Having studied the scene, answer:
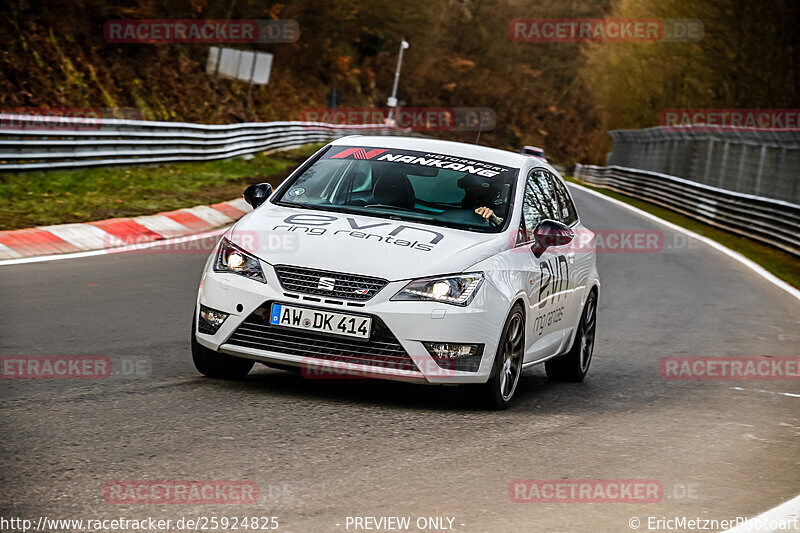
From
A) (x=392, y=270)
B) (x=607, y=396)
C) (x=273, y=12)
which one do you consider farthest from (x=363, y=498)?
(x=273, y=12)

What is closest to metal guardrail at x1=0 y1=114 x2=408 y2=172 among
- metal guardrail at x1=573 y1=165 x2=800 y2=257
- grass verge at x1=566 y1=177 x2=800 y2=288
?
grass verge at x1=566 y1=177 x2=800 y2=288

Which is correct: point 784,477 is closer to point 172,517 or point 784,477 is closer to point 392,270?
point 392,270

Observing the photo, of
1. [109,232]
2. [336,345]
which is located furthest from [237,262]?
[109,232]

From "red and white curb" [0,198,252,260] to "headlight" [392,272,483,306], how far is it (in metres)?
7.64

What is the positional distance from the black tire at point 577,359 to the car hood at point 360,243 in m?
1.88

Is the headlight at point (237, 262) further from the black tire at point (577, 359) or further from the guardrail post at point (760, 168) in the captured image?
the guardrail post at point (760, 168)

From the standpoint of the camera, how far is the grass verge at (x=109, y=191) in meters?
16.5

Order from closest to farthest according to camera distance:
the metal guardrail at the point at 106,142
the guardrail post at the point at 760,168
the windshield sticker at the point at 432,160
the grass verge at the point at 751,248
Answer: the windshield sticker at the point at 432,160 → the metal guardrail at the point at 106,142 → the grass verge at the point at 751,248 → the guardrail post at the point at 760,168

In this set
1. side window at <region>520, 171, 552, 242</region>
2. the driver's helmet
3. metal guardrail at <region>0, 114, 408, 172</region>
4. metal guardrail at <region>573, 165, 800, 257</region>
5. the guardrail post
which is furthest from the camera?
the guardrail post

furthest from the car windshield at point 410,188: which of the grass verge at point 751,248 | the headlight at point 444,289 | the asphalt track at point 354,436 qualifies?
the grass verge at point 751,248

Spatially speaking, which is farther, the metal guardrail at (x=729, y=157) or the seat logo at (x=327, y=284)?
the metal guardrail at (x=729, y=157)

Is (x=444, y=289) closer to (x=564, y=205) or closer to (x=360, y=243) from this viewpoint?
(x=360, y=243)

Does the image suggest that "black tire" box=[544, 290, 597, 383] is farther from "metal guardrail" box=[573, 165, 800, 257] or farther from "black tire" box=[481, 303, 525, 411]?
"metal guardrail" box=[573, 165, 800, 257]

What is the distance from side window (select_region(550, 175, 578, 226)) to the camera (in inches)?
358
